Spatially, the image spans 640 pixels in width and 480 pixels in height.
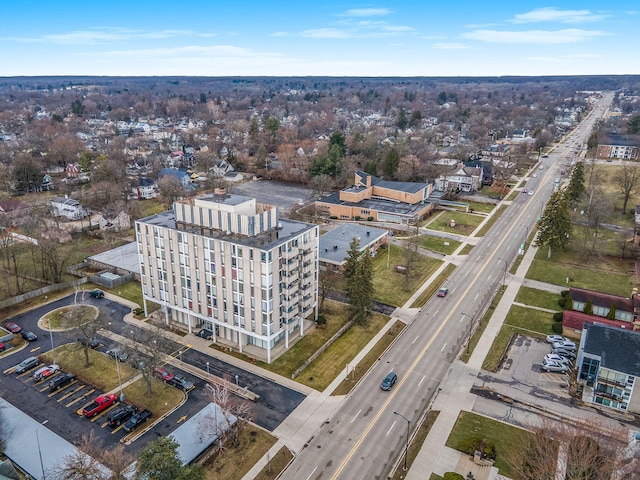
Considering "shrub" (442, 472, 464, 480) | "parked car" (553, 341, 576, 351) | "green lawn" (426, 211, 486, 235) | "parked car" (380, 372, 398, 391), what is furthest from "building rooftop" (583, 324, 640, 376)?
"green lawn" (426, 211, 486, 235)

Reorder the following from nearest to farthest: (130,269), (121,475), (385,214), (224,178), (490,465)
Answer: (121,475) → (490,465) → (130,269) → (385,214) → (224,178)

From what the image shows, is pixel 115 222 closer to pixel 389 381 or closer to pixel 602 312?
pixel 389 381

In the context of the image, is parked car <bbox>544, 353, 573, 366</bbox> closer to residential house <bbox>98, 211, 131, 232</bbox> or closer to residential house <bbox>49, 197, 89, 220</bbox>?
residential house <bbox>98, 211, 131, 232</bbox>

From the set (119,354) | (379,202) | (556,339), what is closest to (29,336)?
(119,354)

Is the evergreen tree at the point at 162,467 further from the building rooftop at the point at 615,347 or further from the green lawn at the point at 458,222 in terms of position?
the green lawn at the point at 458,222

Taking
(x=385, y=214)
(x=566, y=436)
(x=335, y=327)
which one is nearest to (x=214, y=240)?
(x=335, y=327)

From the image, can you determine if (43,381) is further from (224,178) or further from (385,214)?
(224,178)

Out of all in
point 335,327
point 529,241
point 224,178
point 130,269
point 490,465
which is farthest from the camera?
point 224,178
